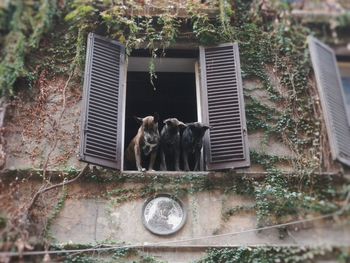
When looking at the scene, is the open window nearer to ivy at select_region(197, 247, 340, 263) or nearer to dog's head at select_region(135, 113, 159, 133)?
dog's head at select_region(135, 113, 159, 133)

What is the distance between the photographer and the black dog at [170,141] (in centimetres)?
838

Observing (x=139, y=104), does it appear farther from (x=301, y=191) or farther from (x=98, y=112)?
(x=301, y=191)

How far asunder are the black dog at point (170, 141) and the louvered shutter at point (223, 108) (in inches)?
16.6

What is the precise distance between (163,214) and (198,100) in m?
2.20

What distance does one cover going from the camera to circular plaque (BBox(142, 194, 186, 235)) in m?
7.75

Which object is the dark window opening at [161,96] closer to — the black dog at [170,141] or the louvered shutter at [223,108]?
the louvered shutter at [223,108]

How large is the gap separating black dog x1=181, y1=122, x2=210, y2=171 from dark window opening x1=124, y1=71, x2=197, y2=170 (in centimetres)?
212

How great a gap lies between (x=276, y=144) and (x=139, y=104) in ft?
12.2

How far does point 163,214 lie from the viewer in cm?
785

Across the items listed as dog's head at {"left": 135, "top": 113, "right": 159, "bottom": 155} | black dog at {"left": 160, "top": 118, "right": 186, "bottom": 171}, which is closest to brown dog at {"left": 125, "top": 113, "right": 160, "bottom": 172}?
dog's head at {"left": 135, "top": 113, "right": 159, "bottom": 155}

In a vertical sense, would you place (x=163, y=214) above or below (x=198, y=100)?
below

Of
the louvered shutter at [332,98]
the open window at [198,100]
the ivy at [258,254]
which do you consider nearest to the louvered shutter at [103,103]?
the open window at [198,100]

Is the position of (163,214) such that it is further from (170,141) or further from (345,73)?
(345,73)

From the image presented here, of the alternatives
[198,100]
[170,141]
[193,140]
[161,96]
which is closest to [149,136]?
[170,141]
